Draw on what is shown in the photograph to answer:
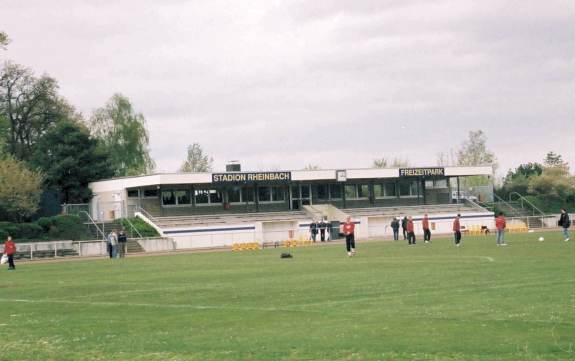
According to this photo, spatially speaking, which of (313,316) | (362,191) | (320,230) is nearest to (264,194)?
(362,191)

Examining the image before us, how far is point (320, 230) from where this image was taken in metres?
79.4

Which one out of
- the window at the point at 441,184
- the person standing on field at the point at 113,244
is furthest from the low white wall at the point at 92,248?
the window at the point at 441,184

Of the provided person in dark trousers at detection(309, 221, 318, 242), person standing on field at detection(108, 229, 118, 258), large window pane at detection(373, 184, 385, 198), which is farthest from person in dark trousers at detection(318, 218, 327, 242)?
person standing on field at detection(108, 229, 118, 258)

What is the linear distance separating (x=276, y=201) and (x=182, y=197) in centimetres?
1051

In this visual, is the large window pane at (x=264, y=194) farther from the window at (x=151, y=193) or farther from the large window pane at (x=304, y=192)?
the window at (x=151, y=193)

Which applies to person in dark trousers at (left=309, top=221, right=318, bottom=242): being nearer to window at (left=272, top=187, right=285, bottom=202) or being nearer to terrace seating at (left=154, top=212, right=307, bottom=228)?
terrace seating at (left=154, top=212, right=307, bottom=228)

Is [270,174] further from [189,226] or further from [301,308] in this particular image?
[301,308]

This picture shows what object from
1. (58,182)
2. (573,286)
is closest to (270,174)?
(58,182)

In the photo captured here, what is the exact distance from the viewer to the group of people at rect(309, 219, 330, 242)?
78.1 meters

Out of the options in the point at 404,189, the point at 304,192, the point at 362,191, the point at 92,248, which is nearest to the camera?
the point at 92,248

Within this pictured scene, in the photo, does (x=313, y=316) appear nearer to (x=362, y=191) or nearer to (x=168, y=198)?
(x=168, y=198)

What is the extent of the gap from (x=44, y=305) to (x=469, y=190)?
88.5 m

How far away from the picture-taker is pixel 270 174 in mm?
89062

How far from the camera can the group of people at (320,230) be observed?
78.1 meters
